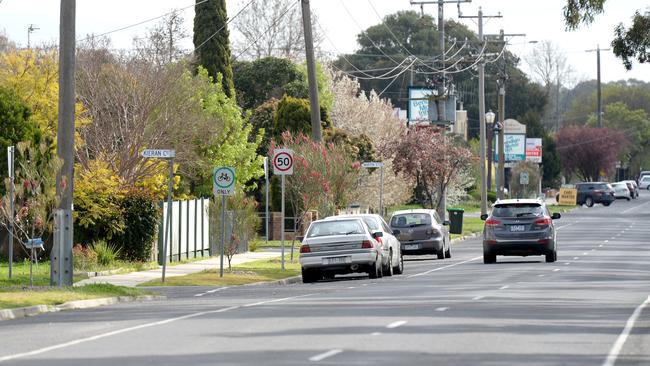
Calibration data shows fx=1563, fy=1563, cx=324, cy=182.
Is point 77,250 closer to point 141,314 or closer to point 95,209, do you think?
point 95,209

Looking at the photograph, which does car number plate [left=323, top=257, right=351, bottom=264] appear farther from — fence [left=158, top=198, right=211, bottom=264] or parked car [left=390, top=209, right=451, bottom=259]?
parked car [left=390, top=209, right=451, bottom=259]

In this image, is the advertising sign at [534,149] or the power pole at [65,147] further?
the advertising sign at [534,149]

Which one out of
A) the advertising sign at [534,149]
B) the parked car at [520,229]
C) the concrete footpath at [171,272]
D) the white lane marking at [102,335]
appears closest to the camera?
the white lane marking at [102,335]

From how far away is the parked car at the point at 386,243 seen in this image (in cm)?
3600

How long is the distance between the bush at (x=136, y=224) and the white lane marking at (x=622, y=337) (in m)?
16.9

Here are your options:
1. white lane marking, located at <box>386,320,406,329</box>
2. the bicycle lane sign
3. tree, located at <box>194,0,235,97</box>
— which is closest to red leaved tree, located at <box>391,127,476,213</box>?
tree, located at <box>194,0,235,97</box>

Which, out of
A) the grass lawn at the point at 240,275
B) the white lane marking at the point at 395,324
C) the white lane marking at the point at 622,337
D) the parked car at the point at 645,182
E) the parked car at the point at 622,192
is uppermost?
the parked car at the point at 645,182

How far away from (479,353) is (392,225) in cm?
3044

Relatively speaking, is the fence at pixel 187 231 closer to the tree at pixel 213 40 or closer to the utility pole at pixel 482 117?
the tree at pixel 213 40

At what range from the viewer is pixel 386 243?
36.6 m

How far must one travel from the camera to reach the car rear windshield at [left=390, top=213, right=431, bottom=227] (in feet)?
153

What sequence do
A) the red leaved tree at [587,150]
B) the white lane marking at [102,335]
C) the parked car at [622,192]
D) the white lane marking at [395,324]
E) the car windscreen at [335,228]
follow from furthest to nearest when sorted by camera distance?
1. the red leaved tree at [587,150]
2. the parked car at [622,192]
3. the car windscreen at [335,228]
4. the white lane marking at [395,324]
5. the white lane marking at [102,335]

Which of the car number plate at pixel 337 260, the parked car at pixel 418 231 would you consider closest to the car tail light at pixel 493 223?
the parked car at pixel 418 231

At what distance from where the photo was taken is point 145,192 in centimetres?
3972
